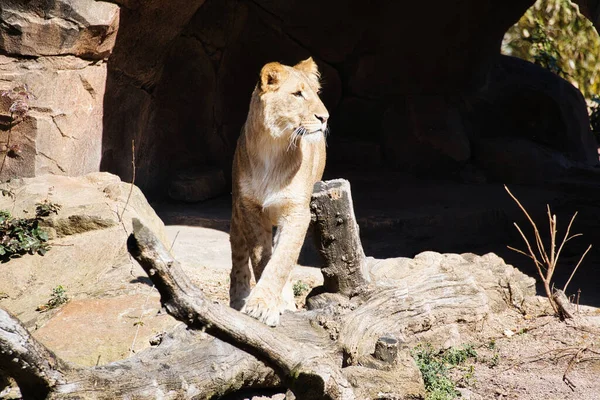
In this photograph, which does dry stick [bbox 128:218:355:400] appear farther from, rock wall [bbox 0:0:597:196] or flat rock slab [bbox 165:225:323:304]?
rock wall [bbox 0:0:597:196]

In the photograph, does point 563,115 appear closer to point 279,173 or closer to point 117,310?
point 279,173

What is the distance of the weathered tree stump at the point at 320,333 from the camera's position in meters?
3.18

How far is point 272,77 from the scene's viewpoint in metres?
5.29

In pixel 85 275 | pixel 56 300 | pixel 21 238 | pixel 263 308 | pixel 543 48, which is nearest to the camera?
pixel 263 308

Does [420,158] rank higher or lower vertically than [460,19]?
lower

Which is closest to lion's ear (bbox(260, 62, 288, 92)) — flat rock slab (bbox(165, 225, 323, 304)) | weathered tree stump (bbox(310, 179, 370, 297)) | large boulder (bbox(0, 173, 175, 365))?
weathered tree stump (bbox(310, 179, 370, 297))

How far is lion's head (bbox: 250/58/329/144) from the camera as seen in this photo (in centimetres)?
520

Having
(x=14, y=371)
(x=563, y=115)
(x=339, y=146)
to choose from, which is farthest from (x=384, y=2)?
(x=14, y=371)

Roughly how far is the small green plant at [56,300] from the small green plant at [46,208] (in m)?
0.85

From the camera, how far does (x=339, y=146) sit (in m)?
11.9

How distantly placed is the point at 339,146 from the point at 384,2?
2274mm

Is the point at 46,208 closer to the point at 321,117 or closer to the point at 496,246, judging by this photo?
the point at 321,117

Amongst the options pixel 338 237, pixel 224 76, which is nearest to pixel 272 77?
pixel 338 237

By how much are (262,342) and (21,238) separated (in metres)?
3.25
